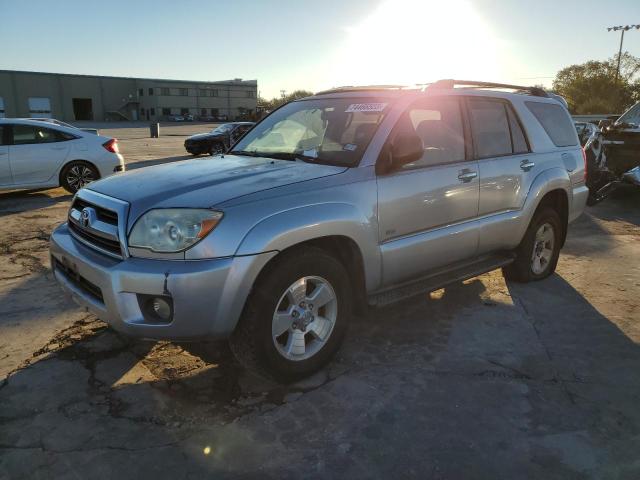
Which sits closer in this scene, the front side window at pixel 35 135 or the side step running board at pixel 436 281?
the side step running board at pixel 436 281

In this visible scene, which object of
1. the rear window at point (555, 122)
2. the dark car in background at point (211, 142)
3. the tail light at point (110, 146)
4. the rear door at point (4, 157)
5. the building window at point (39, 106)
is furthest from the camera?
the building window at point (39, 106)

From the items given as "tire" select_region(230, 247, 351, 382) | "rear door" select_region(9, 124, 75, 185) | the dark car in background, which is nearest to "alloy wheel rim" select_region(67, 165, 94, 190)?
"rear door" select_region(9, 124, 75, 185)

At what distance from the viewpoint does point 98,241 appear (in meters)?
3.04

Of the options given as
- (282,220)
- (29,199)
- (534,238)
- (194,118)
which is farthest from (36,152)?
(194,118)

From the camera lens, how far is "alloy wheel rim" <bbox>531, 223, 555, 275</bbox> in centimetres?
498

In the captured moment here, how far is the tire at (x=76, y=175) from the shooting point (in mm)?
9453

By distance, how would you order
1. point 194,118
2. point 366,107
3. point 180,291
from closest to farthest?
point 180,291
point 366,107
point 194,118

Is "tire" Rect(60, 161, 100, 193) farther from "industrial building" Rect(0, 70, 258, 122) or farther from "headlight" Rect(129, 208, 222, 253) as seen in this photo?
"industrial building" Rect(0, 70, 258, 122)

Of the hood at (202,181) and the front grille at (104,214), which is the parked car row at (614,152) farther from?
the front grille at (104,214)

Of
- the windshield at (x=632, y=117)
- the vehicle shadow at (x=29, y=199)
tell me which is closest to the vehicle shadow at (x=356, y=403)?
the vehicle shadow at (x=29, y=199)

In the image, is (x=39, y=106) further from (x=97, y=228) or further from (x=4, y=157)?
(x=97, y=228)

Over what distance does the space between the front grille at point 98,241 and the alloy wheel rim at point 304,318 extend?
3.22 ft

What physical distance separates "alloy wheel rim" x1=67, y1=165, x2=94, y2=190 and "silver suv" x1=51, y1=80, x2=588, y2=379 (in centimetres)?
641

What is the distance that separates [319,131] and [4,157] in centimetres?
732
